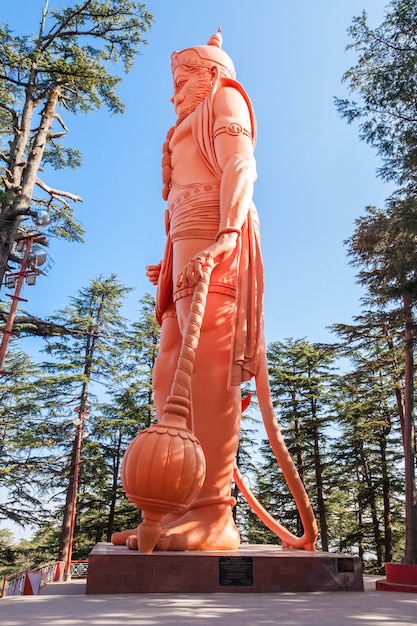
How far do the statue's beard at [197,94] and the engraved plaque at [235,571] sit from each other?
15.1 ft

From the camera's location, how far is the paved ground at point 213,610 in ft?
7.29

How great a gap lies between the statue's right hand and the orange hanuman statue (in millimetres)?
11

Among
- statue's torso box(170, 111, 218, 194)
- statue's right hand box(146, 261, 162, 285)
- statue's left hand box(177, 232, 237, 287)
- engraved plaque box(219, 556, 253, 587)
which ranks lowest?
engraved plaque box(219, 556, 253, 587)

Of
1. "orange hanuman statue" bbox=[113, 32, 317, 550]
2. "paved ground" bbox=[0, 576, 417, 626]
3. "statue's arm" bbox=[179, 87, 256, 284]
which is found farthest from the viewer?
"statue's arm" bbox=[179, 87, 256, 284]

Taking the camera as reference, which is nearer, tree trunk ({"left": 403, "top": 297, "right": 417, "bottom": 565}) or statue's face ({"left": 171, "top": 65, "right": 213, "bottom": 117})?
statue's face ({"left": 171, "top": 65, "right": 213, "bottom": 117})

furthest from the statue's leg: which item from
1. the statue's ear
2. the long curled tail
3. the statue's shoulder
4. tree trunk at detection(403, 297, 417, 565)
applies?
tree trunk at detection(403, 297, 417, 565)

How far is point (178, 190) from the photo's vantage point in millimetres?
5141

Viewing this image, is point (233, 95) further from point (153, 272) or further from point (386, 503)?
point (386, 503)

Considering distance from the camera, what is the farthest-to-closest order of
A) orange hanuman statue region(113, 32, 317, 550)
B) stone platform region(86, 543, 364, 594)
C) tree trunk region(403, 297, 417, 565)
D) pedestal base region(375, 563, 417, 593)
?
tree trunk region(403, 297, 417, 565) < pedestal base region(375, 563, 417, 593) < orange hanuman statue region(113, 32, 317, 550) < stone platform region(86, 543, 364, 594)

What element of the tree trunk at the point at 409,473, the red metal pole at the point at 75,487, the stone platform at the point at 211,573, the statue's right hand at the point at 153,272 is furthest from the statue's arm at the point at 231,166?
the red metal pole at the point at 75,487

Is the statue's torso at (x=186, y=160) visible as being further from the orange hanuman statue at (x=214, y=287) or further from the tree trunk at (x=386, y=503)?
the tree trunk at (x=386, y=503)

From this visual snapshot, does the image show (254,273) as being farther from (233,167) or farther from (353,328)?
(353,328)

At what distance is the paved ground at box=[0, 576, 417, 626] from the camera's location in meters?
2.22

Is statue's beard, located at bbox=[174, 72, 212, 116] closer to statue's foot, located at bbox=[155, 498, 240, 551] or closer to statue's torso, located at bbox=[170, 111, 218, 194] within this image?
statue's torso, located at bbox=[170, 111, 218, 194]
